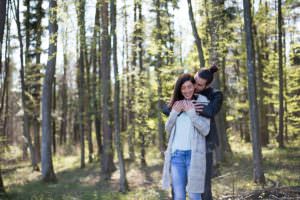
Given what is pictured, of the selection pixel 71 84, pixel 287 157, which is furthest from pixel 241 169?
pixel 71 84

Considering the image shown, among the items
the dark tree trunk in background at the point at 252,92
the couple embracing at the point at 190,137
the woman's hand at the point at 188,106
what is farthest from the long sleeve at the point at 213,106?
the dark tree trunk in background at the point at 252,92

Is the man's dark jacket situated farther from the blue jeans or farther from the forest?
the forest

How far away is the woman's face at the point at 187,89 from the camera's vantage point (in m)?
4.68

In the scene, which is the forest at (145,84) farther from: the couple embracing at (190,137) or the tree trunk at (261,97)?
the couple embracing at (190,137)

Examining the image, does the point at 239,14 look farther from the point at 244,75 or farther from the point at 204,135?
the point at 204,135

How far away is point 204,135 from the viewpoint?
4.53 m

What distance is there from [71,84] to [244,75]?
78.5 ft

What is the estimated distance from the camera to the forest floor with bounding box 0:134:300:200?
8922 millimetres

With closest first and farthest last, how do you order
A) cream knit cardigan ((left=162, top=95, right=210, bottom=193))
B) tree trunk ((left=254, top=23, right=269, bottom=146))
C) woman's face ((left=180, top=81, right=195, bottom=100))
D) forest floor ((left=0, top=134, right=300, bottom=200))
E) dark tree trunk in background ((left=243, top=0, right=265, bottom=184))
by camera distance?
cream knit cardigan ((left=162, top=95, right=210, bottom=193)), woman's face ((left=180, top=81, right=195, bottom=100)), forest floor ((left=0, top=134, right=300, bottom=200)), dark tree trunk in background ((left=243, top=0, right=265, bottom=184)), tree trunk ((left=254, top=23, right=269, bottom=146))

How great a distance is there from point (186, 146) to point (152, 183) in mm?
11297

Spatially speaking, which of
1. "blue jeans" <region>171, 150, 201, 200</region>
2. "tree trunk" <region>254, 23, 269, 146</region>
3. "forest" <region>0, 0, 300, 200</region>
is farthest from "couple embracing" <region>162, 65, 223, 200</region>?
"tree trunk" <region>254, 23, 269, 146</region>

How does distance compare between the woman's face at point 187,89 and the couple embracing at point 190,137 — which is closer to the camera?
the couple embracing at point 190,137

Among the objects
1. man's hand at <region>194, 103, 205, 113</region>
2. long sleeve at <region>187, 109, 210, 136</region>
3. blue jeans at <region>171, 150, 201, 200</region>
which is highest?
man's hand at <region>194, 103, 205, 113</region>

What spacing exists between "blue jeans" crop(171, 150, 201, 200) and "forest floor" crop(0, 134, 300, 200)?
3065 mm
